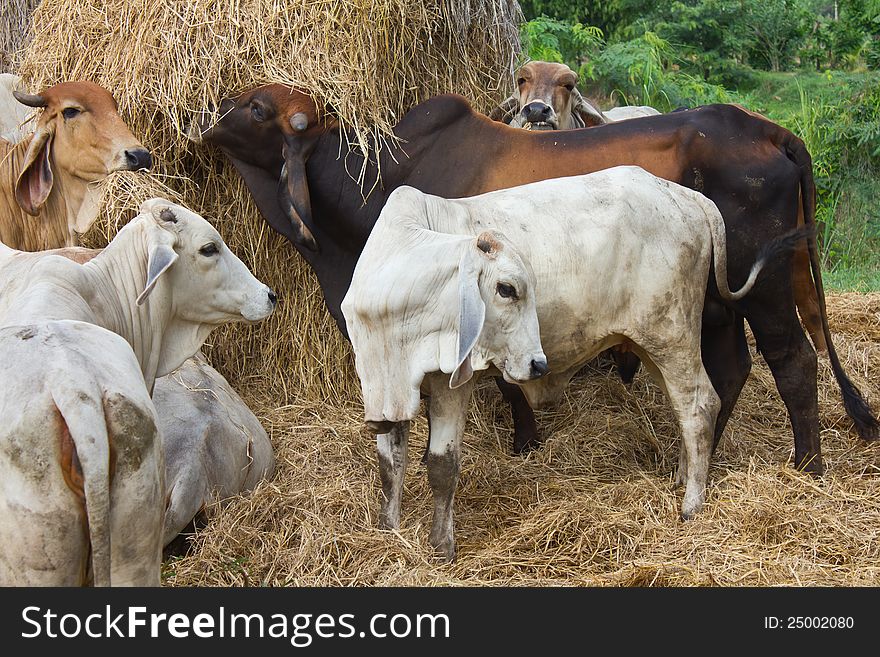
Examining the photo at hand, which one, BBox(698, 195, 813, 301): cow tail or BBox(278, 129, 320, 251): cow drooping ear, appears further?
BBox(278, 129, 320, 251): cow drooping ear

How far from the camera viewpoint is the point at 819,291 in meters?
5.43

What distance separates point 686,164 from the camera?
17.1ft

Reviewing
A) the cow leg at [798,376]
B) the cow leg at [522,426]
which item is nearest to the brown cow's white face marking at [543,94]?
the cow leg at [522,426]

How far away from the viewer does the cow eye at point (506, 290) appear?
4.05 metres

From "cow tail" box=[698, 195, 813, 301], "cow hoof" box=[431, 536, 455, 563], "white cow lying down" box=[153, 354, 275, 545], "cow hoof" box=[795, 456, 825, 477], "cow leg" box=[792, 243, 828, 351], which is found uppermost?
"cow tail" box=[698, 195, 813, 301]

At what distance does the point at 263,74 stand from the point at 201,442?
→ 196 centimetres

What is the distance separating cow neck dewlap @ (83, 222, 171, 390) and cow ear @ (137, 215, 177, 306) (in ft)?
0.16

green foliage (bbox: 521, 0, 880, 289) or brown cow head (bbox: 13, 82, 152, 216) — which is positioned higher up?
brown cow head (bbox: 13, 82, 152, 216)

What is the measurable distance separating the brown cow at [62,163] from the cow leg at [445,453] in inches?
83.6

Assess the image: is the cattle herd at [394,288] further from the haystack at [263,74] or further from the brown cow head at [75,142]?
the haystack at [263,74]

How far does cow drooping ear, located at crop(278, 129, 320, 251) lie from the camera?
5355mm

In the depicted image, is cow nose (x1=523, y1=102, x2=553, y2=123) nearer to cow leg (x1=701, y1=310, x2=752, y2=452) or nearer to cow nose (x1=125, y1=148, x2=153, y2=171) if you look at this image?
Answer: cow leg (x1=701, y1=310, x2=752, y2=452)

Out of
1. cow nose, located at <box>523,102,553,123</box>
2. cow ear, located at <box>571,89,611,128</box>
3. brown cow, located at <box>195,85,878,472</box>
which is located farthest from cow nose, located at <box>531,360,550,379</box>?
cow ear, located at <box>571,89,611,128</box>

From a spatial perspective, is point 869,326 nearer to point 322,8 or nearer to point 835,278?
point 835,278
